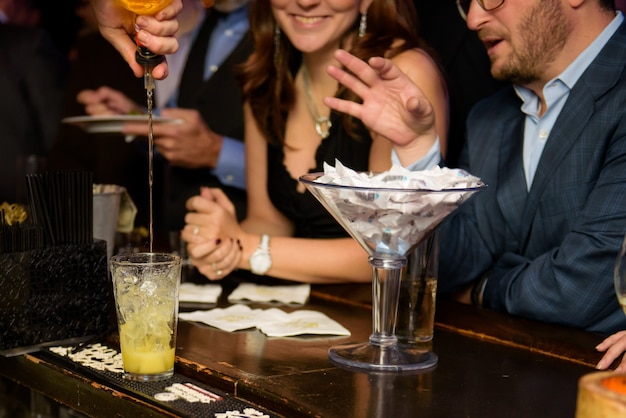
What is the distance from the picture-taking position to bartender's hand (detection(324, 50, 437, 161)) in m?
2.32

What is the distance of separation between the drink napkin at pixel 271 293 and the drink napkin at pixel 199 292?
4cm

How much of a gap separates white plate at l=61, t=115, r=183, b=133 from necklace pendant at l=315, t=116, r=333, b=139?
472 millimetres

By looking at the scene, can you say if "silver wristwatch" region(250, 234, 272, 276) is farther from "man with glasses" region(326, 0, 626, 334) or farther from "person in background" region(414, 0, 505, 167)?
"person in background" region(414, 0, 505, 167)

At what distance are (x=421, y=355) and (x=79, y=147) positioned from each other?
354 centimetres

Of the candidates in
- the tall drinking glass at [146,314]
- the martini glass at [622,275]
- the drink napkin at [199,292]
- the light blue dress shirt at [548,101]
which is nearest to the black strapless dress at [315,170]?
the light blue dress shirt at [548,101]

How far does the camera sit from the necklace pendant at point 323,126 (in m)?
3.03

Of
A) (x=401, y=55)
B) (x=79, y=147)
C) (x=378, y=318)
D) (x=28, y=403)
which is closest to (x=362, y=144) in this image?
(x=401, y=55)

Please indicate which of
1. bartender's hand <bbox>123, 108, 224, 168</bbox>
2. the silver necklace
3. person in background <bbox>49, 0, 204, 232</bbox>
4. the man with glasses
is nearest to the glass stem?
the man with glasses

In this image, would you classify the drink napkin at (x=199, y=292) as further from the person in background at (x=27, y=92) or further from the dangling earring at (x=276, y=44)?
the person in background at (x=27, y=92)

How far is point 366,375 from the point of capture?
1785 mm

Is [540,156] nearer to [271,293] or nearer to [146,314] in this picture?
[271,293]

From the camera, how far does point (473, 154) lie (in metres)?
2.84

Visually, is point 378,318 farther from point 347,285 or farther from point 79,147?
point 79,147

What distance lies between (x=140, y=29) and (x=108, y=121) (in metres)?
1.23
